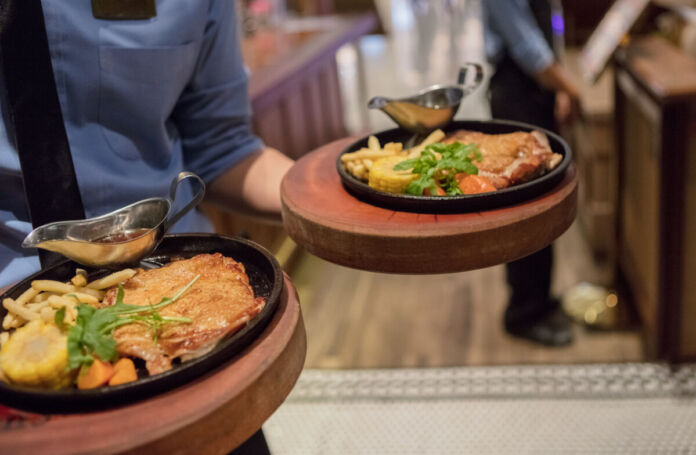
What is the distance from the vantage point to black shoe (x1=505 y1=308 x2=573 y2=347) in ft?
9.38

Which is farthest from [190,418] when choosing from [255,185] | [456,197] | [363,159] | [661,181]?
[661,181]

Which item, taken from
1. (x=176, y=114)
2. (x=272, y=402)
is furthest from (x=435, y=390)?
(x=272, y=402)

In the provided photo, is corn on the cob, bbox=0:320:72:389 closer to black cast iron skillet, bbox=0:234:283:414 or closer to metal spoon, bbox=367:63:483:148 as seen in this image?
black cast iron skillet, bbox=0:234:283:414

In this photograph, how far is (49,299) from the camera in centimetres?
79

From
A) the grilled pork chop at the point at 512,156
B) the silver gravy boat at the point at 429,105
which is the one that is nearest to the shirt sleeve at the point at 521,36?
the silver gravy boat at the point at 429,105

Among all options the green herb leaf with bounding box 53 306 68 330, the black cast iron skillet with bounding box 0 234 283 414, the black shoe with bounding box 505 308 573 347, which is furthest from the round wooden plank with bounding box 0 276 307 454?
the black shoe with bounding box 505 308 573 347

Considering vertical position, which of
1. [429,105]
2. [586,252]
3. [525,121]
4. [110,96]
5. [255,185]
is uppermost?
[110,96]

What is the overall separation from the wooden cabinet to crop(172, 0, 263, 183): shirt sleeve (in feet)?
5.08

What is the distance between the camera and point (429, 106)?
48.5 inches

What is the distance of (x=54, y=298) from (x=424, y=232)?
0.47 meters

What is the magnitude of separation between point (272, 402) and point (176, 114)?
2.50ft

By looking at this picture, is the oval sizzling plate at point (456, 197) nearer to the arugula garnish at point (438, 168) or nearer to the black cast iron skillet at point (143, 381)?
the arugula garnish at point (438, 168)

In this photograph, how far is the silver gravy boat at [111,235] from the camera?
2.80ft

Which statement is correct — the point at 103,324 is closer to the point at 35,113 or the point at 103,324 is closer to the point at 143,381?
the point at 143,381
